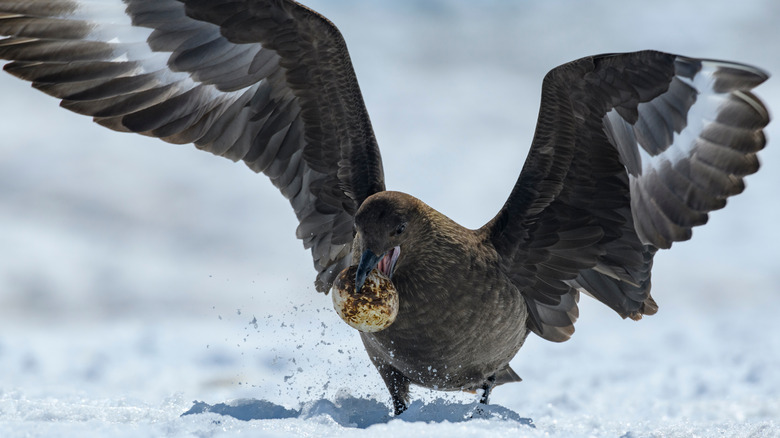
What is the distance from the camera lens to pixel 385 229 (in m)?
4.05

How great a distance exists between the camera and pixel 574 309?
190 inches

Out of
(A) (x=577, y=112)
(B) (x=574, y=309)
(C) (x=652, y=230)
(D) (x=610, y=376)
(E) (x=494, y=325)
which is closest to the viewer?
(C) (x=652, y=230)

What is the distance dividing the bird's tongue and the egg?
0.29 metres

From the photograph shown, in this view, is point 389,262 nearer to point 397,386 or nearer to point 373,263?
point 373,263

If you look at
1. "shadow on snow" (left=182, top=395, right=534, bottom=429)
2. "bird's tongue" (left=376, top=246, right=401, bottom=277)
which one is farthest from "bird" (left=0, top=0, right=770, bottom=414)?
"shadow on snow" (left=182, top=395, right=534, bottom=429)

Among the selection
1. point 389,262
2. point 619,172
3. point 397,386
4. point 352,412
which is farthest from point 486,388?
point 619,172

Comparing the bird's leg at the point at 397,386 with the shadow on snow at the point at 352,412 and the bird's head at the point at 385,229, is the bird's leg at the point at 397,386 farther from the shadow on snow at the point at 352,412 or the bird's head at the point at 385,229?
the bird's head at the point at 385,229

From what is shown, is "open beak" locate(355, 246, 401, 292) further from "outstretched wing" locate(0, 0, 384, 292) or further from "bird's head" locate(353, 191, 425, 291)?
"outstretched wing" locate(0, 0, 384, 292)

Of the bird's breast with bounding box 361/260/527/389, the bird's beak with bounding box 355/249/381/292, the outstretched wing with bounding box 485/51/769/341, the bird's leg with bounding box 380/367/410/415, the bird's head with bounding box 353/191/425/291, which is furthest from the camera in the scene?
the bird's leg with bounding box 380/367/410/415

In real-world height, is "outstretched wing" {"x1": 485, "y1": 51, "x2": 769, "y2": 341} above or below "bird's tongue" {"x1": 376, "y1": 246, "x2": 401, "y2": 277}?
above

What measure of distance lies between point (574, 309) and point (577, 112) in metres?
1.29

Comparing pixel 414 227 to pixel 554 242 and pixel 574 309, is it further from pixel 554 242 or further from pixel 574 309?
pixel 574 309

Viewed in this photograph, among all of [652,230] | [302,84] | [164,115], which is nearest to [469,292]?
[652,230]

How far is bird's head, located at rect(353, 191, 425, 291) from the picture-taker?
157 inches
